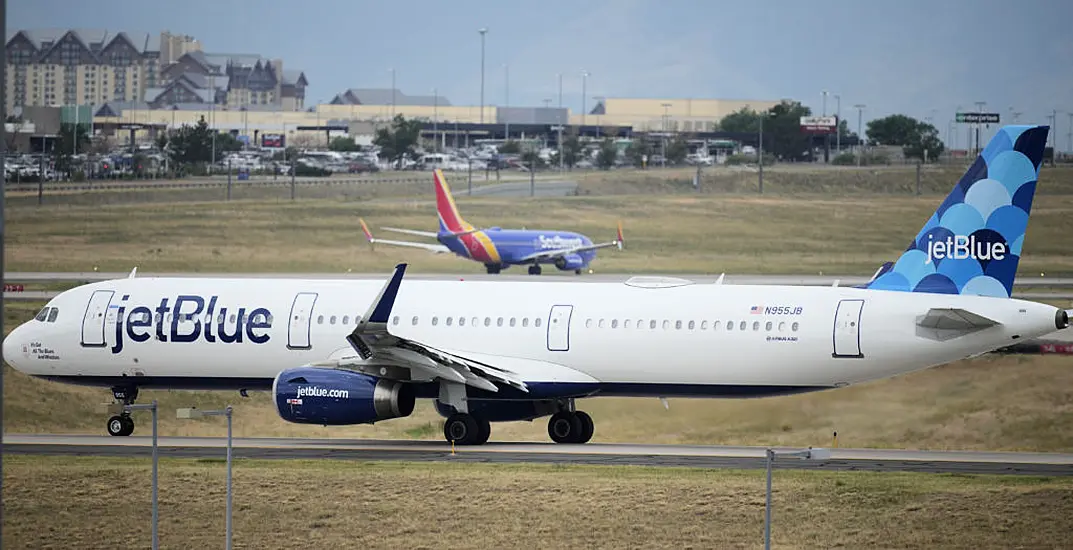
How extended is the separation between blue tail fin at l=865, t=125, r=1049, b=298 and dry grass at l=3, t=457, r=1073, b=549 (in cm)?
545

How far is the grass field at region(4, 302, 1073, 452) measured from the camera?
43.0 meters

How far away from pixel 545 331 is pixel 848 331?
734 cm

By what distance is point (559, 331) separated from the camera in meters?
40.0

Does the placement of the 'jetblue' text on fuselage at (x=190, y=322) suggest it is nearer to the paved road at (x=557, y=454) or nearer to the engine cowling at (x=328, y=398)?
the paved road at (x=557, y=454)

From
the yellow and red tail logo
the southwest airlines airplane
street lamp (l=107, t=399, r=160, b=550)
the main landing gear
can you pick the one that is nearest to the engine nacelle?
the yellow and red tail logo

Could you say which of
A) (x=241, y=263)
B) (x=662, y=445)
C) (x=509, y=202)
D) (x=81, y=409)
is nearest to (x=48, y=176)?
(x=509, y=202)

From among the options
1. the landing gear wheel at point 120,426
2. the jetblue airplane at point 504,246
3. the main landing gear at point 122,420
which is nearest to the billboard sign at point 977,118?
the jetblue airplane at point 504,246

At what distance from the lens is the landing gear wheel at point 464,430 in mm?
39625

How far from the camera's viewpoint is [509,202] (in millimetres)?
130375

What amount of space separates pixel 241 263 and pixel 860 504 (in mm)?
66945

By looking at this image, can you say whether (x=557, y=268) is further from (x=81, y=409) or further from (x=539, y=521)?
(x=539, y=521)

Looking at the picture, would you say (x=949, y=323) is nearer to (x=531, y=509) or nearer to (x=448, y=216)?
(x=531, y=509)

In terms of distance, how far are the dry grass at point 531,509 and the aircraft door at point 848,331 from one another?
13.0 feet

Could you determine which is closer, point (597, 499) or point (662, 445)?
point (597, 499)
